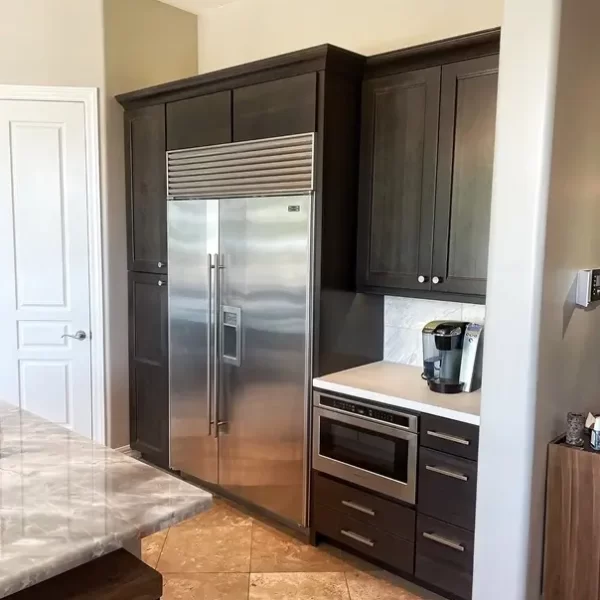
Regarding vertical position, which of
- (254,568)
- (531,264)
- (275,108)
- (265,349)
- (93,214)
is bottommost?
(254,568)

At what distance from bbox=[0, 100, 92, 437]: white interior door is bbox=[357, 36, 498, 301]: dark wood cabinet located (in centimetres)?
194

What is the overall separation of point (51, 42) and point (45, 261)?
4.37 ft

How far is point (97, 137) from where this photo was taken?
12.7ft

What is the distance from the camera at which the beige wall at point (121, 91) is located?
154 inches

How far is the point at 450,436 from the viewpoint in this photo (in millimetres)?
2523

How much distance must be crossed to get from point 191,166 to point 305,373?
1.36m

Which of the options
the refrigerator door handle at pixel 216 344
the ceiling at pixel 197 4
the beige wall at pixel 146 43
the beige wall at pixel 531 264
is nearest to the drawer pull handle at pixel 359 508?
the beige wall at pixel 531 264

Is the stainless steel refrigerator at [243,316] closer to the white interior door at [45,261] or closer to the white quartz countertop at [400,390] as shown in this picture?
the white quartz countertop at [400,390]

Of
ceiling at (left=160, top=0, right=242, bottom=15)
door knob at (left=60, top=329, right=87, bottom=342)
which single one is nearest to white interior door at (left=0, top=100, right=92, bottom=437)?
door knob at (left=60, top=329, right=87, bottom=342)

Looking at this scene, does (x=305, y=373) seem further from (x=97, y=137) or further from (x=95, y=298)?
(x=97, y=137)

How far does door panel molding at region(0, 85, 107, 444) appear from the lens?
3.79 m

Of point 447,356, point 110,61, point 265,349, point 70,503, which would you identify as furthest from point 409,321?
point 110,61

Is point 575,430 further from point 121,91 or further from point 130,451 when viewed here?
point 121,91

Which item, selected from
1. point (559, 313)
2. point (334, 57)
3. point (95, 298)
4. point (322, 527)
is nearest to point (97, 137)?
point (95, 298)
